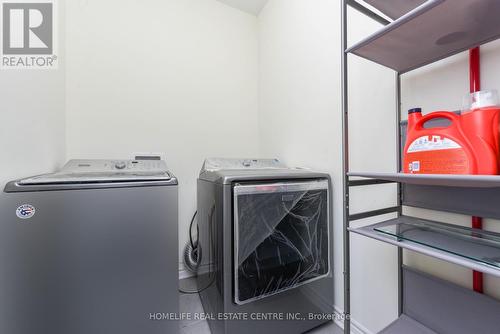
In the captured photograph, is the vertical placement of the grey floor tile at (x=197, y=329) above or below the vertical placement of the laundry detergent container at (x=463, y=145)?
below

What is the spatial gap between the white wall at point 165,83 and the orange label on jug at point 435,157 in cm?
154

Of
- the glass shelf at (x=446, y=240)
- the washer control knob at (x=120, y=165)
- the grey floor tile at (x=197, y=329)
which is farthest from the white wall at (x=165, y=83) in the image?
the glass shelf at (x=446, y=240)

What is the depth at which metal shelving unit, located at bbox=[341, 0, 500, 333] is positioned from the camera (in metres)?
0.63

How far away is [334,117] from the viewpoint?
4.53 ft

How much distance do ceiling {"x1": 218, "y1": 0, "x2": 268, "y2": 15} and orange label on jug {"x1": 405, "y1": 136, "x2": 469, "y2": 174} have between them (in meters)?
2.08

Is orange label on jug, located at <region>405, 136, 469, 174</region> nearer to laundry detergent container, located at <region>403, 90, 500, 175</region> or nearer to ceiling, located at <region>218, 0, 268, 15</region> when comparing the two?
laundry detergent container, located at <region>403, 90, 500, 175</region>

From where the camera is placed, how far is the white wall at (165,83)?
1.63m

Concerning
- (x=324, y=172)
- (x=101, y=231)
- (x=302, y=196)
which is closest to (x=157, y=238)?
(x=101, y=231)

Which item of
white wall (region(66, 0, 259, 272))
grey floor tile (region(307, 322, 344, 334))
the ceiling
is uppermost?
the ceiling

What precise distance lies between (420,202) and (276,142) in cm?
→ 121

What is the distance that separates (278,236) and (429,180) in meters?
0.74

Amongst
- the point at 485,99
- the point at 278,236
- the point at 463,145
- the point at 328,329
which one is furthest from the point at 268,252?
the point at 485,99

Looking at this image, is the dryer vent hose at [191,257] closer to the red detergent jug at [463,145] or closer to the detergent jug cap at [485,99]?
the red detergent jug at [463,145]
